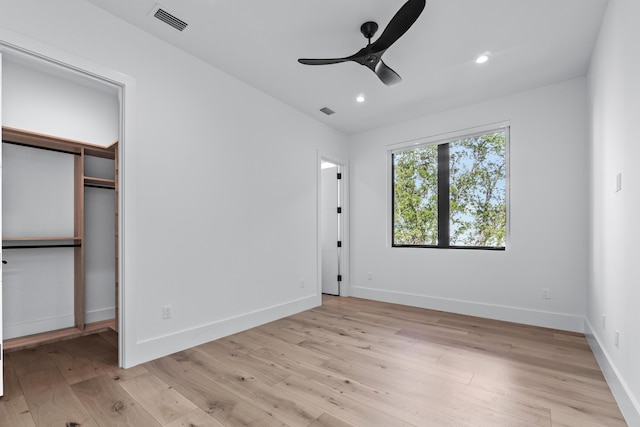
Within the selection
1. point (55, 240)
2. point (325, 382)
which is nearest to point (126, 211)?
point (55, 240)

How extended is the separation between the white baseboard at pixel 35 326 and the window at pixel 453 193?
418cm

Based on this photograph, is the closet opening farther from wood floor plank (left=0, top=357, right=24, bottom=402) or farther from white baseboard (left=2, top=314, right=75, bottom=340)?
wood floor plank (left=0, top=357, right=24, bottom=402)

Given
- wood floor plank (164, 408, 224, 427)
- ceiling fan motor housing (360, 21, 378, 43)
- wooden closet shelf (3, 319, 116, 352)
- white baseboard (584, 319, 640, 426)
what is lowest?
wooden closet shelf (3, 319, 116, 352)

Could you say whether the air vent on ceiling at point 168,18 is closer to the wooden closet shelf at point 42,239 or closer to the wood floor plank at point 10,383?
the wooden closet shelf at point 42,239

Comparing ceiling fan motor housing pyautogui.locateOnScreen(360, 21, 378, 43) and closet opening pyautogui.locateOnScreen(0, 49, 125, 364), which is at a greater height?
ceiling fan motor housing pyautogui.locateOnScreen(360, 21, 378, 43)

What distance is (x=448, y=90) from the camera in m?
3.61

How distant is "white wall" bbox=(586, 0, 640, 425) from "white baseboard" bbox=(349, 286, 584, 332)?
470 millimetres

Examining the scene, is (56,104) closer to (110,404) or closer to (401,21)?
(110,404)

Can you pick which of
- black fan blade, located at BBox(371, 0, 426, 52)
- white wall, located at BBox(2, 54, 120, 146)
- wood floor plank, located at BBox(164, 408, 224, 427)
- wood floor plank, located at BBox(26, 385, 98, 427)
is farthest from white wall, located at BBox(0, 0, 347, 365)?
black fan blade, located at BBox(371, 0, 426, 52)

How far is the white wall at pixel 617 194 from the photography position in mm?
1749

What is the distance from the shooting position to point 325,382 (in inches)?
86.7

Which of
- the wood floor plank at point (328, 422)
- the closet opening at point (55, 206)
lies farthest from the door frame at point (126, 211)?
the wood floor plank at point (328, 422)

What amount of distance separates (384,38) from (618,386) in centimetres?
277

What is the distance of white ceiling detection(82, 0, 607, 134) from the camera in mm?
2293
